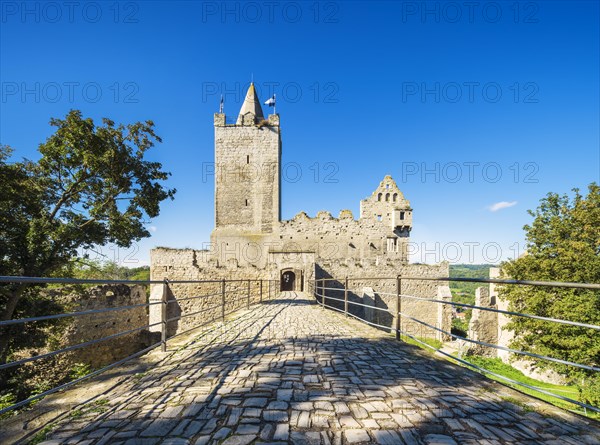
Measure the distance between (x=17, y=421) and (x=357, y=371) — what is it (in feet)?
10.5

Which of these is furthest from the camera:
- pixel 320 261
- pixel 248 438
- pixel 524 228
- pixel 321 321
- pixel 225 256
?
pixel 225 256

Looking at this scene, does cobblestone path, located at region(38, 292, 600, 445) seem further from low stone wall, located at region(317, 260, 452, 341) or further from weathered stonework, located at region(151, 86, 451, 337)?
weathered stonework, located at region(151, 86, 451, 337)

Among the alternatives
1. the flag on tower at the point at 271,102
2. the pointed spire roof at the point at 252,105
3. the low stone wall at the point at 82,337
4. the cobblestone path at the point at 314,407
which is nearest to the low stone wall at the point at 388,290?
the low stone wall at the point at 82,337

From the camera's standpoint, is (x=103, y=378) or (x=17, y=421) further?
(x=103, y=378)

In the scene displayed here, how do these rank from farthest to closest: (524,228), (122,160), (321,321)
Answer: (524,228), (122,160), (321,321)

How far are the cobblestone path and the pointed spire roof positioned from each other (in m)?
25.3

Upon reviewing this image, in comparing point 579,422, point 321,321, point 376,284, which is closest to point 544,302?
point 376,284

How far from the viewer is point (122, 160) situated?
10.9 meters

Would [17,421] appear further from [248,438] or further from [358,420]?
[358,420]

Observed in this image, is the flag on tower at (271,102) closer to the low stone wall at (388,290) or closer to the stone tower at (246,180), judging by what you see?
the stone tower at (246,180)

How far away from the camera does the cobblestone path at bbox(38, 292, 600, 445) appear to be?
2.11 meters

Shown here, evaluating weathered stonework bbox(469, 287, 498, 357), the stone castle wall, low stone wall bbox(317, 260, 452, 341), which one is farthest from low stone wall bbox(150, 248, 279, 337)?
weathered stonework bbox(469, 287, 498, 357)

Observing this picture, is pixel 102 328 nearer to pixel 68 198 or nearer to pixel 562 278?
pixel 68 198

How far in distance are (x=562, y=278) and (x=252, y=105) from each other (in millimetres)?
25281
